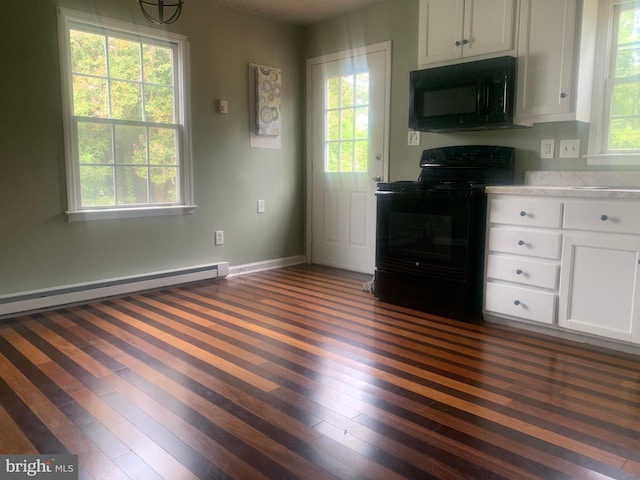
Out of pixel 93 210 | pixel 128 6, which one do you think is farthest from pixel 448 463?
pixel 128 6

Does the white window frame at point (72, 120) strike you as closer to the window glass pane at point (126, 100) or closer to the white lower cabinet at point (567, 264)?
the window glass pane at point (126, 100)

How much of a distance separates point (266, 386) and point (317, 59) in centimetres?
343

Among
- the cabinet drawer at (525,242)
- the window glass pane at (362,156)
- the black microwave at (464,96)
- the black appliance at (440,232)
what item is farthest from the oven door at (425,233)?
the window glass pane at (362,156)

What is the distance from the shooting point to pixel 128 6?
3559 millimetres

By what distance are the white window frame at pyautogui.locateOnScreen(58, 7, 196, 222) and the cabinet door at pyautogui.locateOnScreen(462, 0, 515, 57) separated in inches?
83.6

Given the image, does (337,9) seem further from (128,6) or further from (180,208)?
(180,208)

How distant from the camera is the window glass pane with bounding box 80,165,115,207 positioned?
11.3 ft

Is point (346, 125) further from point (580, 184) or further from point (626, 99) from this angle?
point (626, 99)

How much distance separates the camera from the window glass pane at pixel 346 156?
450 cm

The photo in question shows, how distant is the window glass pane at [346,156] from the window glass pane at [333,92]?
0.38 m

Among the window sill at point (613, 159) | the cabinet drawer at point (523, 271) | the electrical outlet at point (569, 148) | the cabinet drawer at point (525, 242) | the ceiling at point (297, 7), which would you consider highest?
the ceiling at point (297, 7)

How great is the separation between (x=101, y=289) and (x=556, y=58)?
333 centimetres

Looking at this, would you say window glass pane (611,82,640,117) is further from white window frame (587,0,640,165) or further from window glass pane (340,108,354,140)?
window glass pane (340,108,354,140)

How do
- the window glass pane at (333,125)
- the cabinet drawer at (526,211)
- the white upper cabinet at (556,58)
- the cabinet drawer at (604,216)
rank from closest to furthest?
the cabinet drawer at (604,216) → the cabinet drawer at (526,211) → the white upper cabinet at (556,58) → the window glass pane at (333,125)
